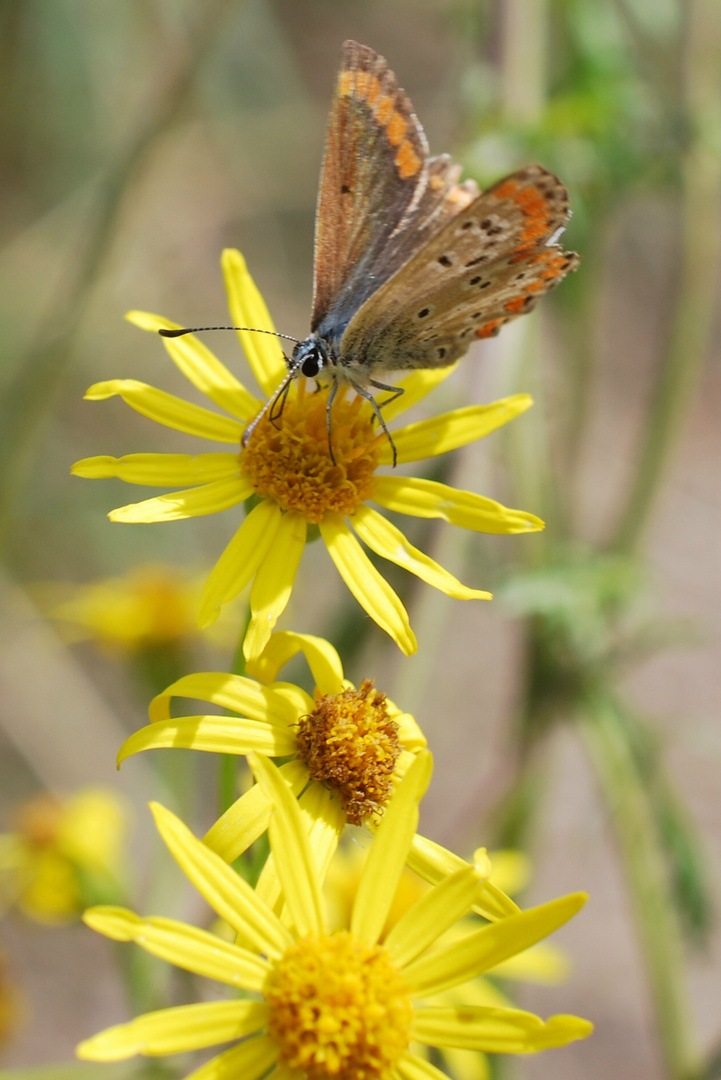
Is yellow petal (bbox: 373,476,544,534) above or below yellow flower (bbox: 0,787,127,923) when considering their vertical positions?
above

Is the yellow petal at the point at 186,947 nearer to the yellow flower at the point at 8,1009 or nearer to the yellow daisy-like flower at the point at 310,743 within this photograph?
the yellow daisy-like flower at the point at 310,743

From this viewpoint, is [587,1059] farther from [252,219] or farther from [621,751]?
[252,219]

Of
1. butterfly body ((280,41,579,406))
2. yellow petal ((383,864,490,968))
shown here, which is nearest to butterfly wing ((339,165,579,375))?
butterfly body ((280,41,579,406))

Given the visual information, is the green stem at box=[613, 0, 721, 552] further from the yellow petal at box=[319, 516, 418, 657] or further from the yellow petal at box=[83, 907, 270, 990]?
the yellow petal at box=[83, 907, 270, 990]

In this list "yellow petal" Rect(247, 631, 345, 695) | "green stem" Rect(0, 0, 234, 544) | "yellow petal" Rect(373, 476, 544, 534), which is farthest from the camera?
"green stem" Rect(0, 0, 234, 544)

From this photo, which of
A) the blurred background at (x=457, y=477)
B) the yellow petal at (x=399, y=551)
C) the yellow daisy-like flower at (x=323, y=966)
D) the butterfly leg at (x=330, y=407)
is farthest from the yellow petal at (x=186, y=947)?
the butterfly leg at (x=330, y=407)

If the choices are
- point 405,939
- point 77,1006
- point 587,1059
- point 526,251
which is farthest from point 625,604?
point 77,1006

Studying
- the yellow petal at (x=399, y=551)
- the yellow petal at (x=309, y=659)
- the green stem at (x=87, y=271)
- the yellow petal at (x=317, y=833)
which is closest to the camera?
the yellow petal at (x=317, y=833)

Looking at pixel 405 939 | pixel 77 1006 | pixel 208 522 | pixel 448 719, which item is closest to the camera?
pixel 405 939
